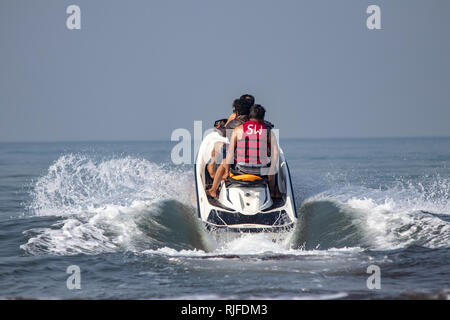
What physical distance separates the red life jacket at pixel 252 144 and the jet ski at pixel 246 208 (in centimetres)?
20

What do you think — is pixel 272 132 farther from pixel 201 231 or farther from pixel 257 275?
pixel 257 275

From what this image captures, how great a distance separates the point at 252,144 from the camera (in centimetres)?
717

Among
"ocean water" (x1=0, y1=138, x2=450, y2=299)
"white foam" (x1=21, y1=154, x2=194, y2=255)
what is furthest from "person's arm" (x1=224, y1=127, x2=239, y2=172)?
"white foam" (x1=21, y1=154, x2=194, y2=255)

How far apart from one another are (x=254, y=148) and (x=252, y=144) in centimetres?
5

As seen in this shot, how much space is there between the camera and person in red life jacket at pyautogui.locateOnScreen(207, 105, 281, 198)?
23.5 ft

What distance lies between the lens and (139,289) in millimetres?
5137

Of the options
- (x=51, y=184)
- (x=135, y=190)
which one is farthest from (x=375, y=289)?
(x=51, y=184)

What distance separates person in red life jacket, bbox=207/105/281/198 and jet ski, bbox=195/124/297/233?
14 centimetres

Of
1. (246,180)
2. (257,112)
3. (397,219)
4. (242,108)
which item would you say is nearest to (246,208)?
(246,180)

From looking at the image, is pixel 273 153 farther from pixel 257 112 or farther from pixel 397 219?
pixel 397 219

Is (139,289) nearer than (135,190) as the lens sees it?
Yes

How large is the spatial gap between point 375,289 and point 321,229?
2.88 metres
